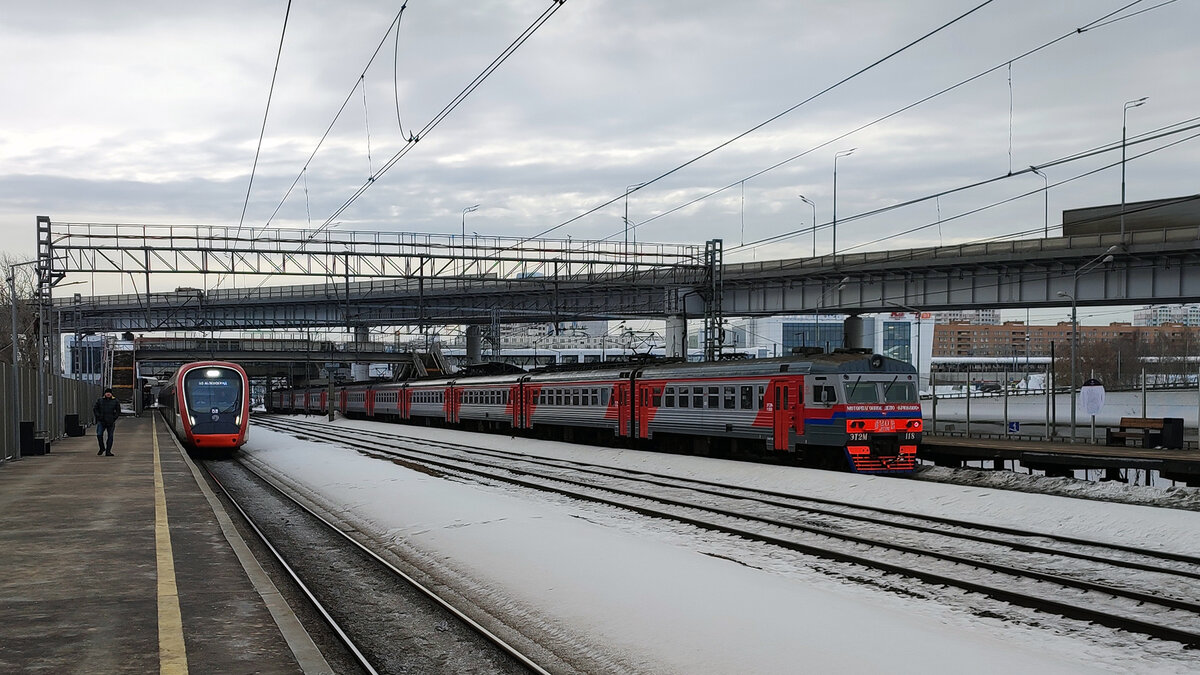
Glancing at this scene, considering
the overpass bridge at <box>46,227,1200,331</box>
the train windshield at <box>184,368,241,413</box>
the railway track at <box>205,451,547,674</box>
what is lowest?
the railway track at <box>205,451,547,674</box>

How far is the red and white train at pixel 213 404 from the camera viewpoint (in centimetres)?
3266

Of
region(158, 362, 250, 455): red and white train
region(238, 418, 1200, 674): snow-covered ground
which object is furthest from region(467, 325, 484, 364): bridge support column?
region(238, 418, 1200, 674): snow-covered ground

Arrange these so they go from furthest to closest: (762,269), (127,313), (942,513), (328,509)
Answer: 1. (127,313)
2. (762,269)
3. (328,509)
4. (942,513)

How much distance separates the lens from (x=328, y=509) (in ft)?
65.0

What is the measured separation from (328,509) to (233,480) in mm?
7071

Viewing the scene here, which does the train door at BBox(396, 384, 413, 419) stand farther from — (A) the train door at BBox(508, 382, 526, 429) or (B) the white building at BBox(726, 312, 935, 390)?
(B) the white building at BBox(726, 312, 935, 390)

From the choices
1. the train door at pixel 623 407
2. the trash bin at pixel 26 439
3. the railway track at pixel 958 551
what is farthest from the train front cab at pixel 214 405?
the railway track at pixel 958 551

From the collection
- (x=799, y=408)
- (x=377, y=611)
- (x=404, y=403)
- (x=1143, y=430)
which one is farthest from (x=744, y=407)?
(x=404, y=403)

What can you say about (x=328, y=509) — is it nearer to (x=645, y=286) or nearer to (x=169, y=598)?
(x=169, y=598)

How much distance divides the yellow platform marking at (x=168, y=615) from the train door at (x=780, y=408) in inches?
588

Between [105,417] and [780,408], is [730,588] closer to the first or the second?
[780,408]

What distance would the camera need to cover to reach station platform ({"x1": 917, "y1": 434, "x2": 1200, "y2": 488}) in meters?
22.9

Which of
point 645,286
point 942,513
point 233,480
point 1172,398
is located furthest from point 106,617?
point 1172,398

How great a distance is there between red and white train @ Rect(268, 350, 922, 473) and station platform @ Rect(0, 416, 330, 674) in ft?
44.1
